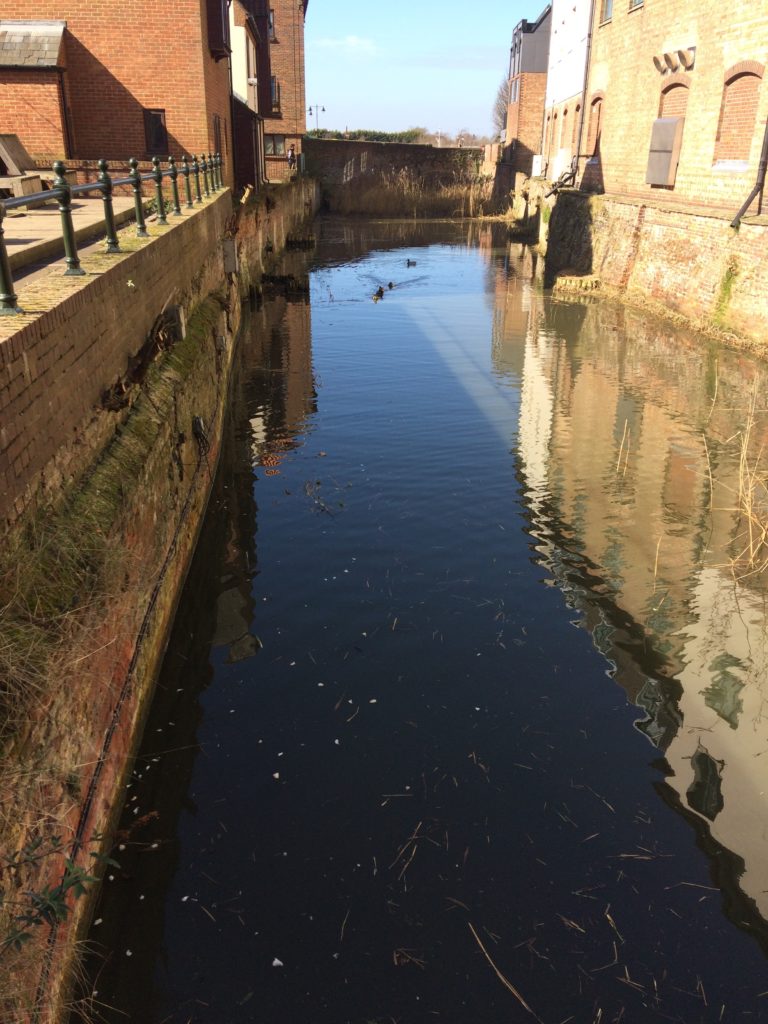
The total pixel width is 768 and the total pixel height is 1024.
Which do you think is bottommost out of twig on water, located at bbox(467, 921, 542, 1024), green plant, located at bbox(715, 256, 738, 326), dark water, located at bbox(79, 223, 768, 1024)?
twig on water, located at bbox(467, 921, 542, 1024)

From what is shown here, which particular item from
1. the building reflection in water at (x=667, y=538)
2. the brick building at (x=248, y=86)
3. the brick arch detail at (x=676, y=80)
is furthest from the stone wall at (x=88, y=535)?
the brick building at (x=248, y=86)

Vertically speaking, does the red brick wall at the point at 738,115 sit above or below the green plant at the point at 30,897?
above

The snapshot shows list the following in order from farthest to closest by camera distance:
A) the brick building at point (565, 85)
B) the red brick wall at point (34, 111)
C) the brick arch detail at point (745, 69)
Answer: the brick building at point (565, 85) < the red brick wall at point (34, 111) < the brick arch detail at point (745, 69)

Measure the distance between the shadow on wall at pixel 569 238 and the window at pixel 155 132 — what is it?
1163 cm

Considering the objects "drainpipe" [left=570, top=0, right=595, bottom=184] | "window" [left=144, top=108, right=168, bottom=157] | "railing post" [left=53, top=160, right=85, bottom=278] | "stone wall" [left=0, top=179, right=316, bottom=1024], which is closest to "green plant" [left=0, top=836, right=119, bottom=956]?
"stone wall" [left=0, top=179, right=316, bottom=1024]

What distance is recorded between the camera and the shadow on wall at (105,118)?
17.7 metres

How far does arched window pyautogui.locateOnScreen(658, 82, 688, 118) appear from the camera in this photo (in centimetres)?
1875

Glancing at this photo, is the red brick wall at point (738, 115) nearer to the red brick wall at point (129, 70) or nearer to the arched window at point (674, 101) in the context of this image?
the arched window at point (674, 101)

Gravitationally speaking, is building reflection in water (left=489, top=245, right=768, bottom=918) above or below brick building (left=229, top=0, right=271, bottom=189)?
below

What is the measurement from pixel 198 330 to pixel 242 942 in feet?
25.0

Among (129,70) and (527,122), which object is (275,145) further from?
(129,70)

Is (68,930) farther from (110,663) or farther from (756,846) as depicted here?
(756,846)

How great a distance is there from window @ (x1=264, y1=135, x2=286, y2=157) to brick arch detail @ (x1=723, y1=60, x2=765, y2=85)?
32100mm

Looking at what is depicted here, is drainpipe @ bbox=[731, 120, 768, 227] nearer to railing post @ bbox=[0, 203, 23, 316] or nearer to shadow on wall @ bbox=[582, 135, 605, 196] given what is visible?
shadow on wall @ bbox=[582, 135, 605, 196]
